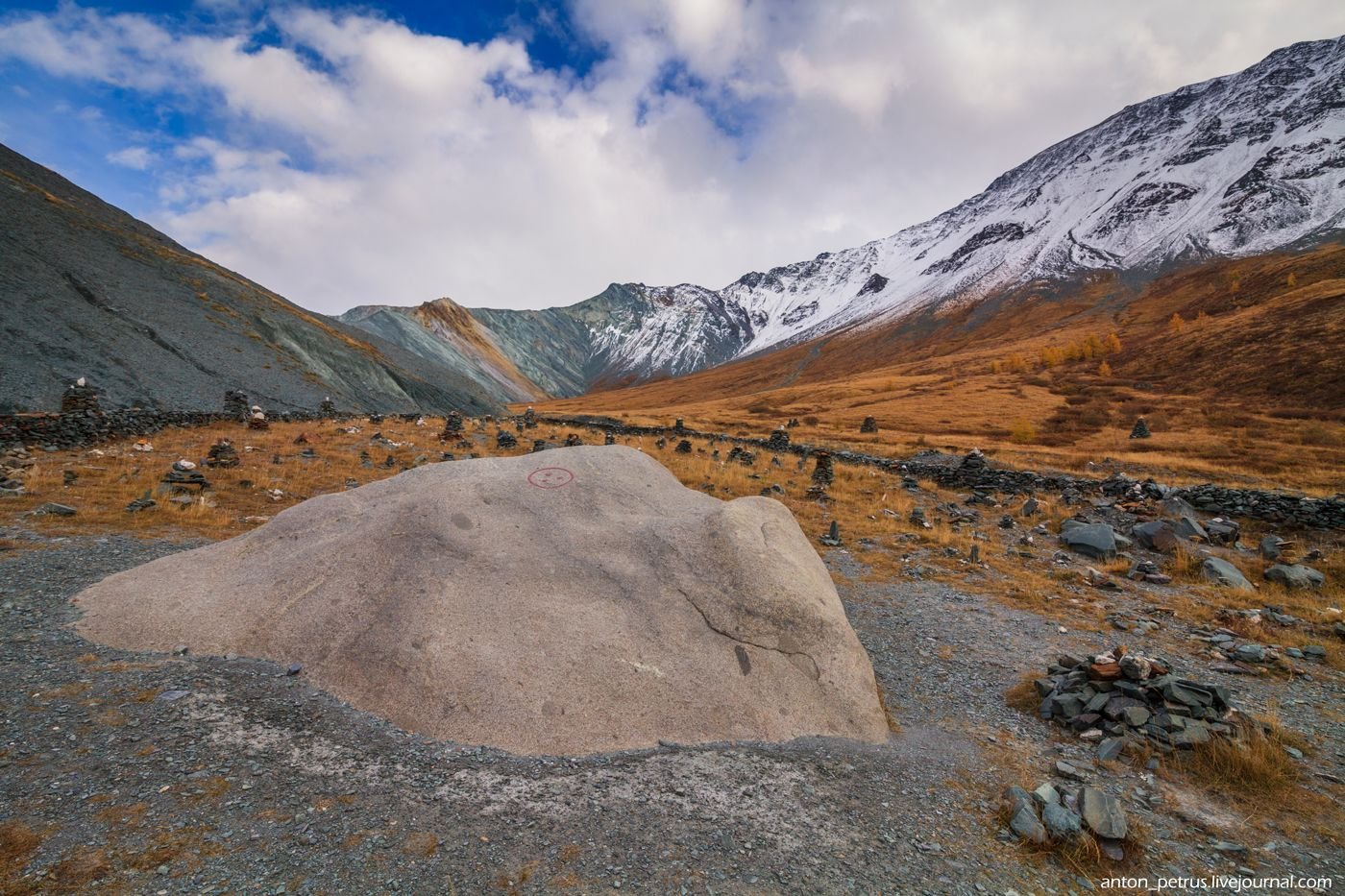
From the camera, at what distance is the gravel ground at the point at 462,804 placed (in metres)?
5.07

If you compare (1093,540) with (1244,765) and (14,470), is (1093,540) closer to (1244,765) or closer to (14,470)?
(1244,765)

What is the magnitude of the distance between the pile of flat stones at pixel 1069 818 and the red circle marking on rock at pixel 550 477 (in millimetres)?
8662

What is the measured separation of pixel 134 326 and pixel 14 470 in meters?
41.1

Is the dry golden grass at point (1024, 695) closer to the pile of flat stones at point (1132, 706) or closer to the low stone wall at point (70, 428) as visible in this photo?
the pile of flat stones at point (1132, 706)

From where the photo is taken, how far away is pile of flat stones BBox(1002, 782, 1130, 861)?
5727 mm

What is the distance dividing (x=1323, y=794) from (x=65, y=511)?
80.4ft

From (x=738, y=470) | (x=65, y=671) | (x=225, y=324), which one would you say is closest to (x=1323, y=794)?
(x=65, y=671)

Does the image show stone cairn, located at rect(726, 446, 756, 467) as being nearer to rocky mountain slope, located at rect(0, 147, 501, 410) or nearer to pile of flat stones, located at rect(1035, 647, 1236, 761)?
pile of flat stones, located at rect(1035, 647, 1236, 761)

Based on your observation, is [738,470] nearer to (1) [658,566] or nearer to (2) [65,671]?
(1) [658,566]

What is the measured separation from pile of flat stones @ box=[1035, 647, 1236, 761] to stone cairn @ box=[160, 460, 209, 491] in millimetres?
23267

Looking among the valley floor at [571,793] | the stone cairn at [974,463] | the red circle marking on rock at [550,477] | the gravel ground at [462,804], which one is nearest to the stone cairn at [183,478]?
the valley floor at [571,793]

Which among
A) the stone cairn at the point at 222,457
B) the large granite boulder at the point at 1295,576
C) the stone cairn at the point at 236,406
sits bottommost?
the large granite boulder at the point at 1295,576

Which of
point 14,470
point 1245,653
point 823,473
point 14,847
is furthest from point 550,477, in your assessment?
point 823,473

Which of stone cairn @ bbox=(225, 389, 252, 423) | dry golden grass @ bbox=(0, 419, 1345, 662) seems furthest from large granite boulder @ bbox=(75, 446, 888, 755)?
stone cairn @ bbox=(225, 389, 252, 423)
